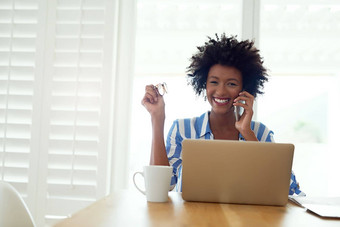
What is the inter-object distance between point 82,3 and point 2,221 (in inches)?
60.2

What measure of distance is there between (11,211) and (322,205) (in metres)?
0.87

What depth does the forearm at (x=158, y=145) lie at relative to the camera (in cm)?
142

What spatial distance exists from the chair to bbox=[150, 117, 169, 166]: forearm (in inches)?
19.9

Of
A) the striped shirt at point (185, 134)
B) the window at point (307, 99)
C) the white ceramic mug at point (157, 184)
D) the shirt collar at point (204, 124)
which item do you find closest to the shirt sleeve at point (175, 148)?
the striped shirt at point (185, 134)

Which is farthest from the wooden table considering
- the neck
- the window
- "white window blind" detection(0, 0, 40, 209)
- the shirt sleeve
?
the window

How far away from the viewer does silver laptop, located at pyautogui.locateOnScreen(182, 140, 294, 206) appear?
901 millimetres

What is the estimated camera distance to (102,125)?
2.17 metres

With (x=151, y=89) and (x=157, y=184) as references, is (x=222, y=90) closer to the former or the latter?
(x=151, y=89)

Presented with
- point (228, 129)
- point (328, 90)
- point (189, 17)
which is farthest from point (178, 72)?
point (228, 129)

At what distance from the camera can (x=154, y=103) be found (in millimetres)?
1438

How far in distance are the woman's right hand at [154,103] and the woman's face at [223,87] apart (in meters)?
0.32

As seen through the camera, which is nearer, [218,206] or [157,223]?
[157,223]

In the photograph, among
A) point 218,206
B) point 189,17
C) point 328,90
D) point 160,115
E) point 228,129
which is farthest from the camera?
point 328,90

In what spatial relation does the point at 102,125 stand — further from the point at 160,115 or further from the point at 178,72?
the point at 178,72
